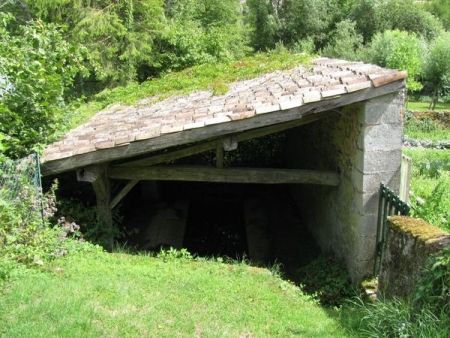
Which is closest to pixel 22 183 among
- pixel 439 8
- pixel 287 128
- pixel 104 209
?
pixel 104 209

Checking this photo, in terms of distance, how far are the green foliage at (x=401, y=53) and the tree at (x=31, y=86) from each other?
20222 mm

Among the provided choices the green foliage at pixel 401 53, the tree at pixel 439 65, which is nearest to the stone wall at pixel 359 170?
the green foliage at pixel 401 53

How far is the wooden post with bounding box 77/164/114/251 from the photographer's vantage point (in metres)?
6.16

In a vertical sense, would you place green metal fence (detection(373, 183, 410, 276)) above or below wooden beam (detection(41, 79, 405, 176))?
below

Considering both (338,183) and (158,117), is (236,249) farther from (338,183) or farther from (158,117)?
(158,117)

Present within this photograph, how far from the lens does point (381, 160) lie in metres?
5.79

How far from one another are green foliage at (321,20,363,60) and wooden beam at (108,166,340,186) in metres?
22.4

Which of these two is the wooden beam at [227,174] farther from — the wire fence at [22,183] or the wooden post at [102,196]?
the wire fence at [22,183]

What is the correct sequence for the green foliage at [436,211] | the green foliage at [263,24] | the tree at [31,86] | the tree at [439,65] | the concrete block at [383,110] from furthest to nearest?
the green foliage at [263,24], the tree at [439,65], the green foliage at [436,211], the tree at [31,86], the concrete block at [383,110]

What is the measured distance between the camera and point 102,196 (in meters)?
6.74

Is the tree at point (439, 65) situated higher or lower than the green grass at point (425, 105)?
higher

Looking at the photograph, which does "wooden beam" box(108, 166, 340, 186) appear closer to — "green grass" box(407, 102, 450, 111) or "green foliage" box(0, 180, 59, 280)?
"green foliage" box(0, 180, 59, 280)

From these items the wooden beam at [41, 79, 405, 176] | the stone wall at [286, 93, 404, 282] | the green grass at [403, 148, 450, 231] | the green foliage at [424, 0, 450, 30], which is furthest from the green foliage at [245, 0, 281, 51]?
the wooden beam at [41, 79, 405, 176]

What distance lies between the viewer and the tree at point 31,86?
19.2ft
